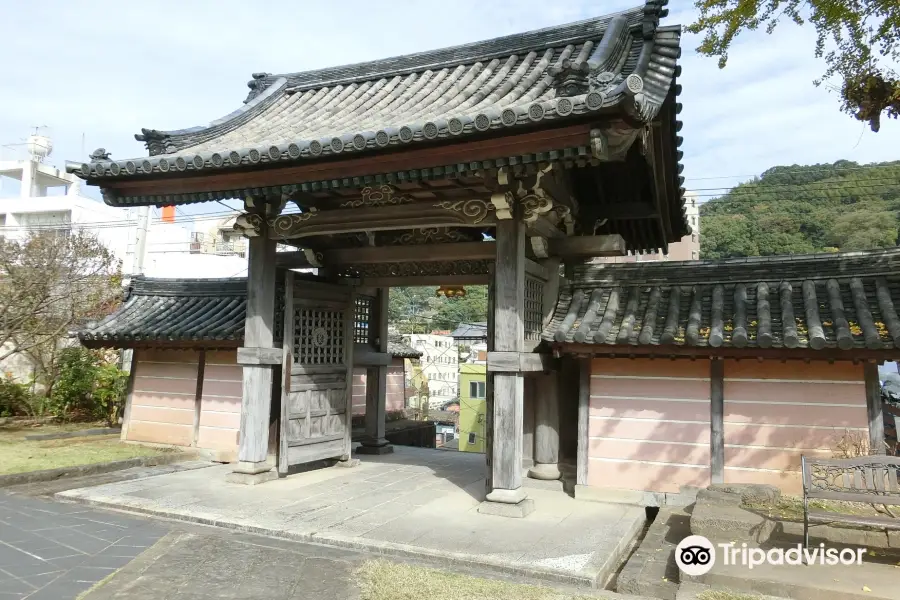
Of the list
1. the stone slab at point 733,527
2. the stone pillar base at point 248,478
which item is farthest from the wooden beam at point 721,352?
the stone pillar base at point 248,478

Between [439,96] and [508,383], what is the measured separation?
13.4 ft

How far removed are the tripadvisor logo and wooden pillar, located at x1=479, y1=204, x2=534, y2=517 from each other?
209cm

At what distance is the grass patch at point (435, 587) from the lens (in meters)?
4.61

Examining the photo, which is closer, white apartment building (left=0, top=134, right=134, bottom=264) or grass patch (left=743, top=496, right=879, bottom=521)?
grass patch (left=743, top=496, right=879, bottom=521)

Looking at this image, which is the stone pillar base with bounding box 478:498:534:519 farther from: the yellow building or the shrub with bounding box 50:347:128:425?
the yellow building

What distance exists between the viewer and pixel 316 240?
31.9ft

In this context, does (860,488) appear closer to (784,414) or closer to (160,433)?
(784,414)

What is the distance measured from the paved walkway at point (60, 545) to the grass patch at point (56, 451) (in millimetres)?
1769

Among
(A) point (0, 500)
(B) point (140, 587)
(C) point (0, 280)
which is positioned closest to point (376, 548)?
(B) point (140, 587)

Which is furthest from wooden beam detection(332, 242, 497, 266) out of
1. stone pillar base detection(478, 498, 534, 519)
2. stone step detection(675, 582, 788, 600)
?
stone step detection(675, 582, 788, 600)

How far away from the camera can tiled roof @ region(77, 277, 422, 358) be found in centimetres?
1056

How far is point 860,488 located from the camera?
5461mm

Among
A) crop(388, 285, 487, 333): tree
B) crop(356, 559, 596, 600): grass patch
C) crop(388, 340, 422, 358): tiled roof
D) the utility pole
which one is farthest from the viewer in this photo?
crop(388, 285, 487, 333): tree

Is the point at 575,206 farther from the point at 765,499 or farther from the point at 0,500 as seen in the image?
the point at 0,500
